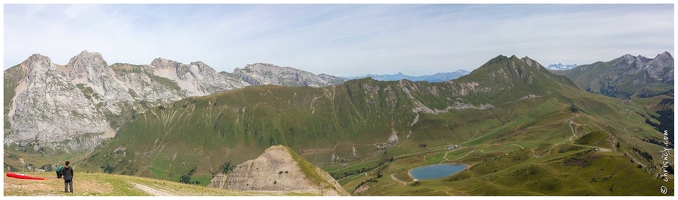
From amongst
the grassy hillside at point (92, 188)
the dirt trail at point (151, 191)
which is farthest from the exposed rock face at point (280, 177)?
the dirt trail at point (151, 191)

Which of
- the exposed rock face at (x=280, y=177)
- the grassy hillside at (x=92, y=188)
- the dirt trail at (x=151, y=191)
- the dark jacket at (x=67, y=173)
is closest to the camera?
the dark jacket at (x=67, y=173)

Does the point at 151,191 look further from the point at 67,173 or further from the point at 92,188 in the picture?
the point at 67,173

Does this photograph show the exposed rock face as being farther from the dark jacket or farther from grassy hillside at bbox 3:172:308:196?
the dark jacket

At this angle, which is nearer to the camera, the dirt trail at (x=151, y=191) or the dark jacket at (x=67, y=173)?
the dark jacket at (x=67, y=173)

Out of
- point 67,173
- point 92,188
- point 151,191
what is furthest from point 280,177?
point 67,173

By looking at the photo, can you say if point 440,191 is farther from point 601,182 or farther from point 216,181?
point 216,181

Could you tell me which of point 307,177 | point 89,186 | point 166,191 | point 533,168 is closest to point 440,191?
point 533,168

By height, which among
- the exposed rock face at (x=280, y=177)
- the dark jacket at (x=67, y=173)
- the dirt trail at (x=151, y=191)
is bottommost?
the exposed rock face at (x=280, y=177)

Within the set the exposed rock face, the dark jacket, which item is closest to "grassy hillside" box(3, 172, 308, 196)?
the dark jacket

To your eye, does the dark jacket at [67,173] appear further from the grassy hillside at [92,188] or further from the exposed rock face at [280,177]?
the exposed rock face at [280,177]

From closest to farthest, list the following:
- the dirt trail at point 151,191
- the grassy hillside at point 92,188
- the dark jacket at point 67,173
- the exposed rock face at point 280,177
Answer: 1. the dark jacket at point 67,173
2. the grassy hillside at point 92,188
3. the dirt trail at point 151,191
4. the exposed rock face at point 280,177
